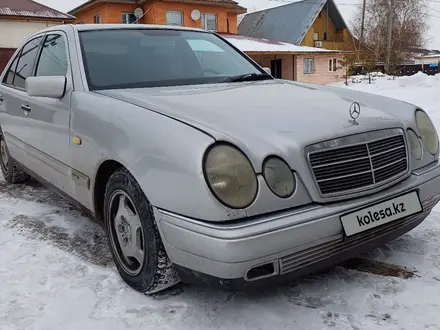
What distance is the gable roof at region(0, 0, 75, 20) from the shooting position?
53.3 feet

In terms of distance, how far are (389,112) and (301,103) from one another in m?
0.52

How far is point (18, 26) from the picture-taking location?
53.8 feet

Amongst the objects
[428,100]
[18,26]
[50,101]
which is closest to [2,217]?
[50,101]

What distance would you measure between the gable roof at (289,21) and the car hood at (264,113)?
1167 inches

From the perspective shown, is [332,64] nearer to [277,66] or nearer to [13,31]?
[277,66]

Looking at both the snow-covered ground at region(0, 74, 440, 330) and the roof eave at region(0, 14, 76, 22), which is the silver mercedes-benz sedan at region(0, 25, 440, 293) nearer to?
the snow-covered ground at region(0, 74, 440, 330)

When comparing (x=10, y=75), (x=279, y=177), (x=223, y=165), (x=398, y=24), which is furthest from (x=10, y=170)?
(x=398, y=24)

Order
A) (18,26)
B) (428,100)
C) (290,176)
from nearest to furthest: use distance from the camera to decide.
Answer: (290,176)
(428,100)
(18,26)

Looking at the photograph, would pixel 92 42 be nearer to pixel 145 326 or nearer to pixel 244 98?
pixel 244 98

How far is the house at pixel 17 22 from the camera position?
52.9 ft

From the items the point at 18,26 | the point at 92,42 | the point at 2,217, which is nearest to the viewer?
the point at 92,42

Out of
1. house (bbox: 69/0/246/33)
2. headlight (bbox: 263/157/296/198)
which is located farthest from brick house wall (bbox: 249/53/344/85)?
headlight (bbox: 263/157/296/198)

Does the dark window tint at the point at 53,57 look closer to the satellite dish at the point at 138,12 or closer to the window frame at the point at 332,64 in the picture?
the satellite dish at the point at 138,12

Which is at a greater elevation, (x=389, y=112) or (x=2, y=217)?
(x=389, y=112)
